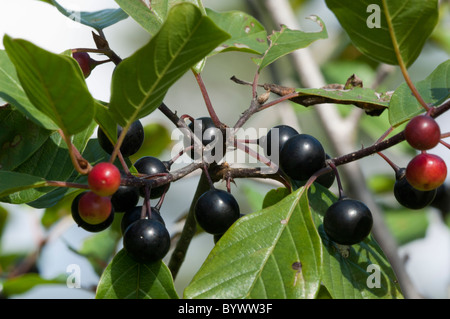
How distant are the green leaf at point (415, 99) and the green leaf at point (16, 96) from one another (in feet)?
2.58

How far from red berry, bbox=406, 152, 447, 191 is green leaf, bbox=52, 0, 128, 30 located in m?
0.91

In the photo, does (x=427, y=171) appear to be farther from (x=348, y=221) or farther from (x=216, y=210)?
(x=216, y=210)

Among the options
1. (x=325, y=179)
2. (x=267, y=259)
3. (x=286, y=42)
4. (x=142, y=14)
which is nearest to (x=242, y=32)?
(x=286, y=42)

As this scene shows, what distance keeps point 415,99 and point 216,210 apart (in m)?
0.56

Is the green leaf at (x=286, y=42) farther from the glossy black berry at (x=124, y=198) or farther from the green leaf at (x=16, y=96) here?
the green leaf at (x=16, y=96)

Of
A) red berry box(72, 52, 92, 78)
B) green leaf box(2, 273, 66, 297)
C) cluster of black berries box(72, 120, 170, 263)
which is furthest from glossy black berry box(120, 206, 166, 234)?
green leaf box(2, 273, 66, 297)

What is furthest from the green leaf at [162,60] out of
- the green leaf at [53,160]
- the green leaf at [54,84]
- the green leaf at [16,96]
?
the green leaf at [53,160]

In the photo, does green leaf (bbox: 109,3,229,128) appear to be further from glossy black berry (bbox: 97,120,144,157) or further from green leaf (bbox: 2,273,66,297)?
green leaf (bbox: 2,273,66,297)

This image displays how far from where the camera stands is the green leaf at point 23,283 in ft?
7.04

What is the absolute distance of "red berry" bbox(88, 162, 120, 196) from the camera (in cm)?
99

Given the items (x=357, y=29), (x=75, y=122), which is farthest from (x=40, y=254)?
(x=357, y=29)

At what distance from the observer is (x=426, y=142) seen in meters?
1.01
